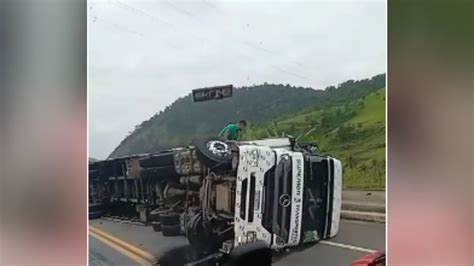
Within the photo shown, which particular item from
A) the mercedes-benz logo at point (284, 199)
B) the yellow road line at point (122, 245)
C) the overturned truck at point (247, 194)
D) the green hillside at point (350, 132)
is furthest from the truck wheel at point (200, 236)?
the green hillside at point (350, 132)

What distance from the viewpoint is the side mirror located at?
7.90ft

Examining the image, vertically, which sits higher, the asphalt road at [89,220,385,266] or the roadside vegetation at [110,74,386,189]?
the roadside vegetation at [110,74,386,189]

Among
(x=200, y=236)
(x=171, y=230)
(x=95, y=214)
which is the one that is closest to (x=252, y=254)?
(x=200, y=236)

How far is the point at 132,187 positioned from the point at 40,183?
0.42m

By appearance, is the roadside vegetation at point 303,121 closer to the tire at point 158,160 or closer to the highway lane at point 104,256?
the tire at point 158,160

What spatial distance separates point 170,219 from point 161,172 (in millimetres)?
216

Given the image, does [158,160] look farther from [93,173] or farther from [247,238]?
[247,238]

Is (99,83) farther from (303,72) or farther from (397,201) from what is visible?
(397,201)

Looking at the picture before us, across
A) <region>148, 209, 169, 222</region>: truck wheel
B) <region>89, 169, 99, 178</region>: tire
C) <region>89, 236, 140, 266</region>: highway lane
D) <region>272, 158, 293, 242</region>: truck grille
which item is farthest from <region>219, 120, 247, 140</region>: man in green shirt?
<region>89, 236, 140, 266</region>: highway lane

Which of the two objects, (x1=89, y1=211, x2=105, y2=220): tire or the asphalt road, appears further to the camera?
(x1=89, y1=211, x2=105, y2=220): tire

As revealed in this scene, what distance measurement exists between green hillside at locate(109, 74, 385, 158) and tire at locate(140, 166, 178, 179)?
9 centimetres

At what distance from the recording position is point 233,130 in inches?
95.1

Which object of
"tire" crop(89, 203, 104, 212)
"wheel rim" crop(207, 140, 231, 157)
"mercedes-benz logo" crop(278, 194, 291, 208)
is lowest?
"tire" crop(89, 203, 104, 212)

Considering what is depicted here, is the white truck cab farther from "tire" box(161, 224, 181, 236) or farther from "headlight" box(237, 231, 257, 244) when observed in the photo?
"tire" box(161, 224, 181, 236)
